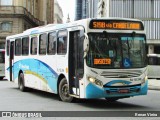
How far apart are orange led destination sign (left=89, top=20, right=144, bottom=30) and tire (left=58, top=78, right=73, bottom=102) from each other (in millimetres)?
2615

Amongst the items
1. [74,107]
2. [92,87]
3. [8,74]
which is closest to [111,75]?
[92,87]

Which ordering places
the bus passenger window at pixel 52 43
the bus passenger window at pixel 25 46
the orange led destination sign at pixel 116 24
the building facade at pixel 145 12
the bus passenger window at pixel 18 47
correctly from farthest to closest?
the building facade at pixel 145 12, the bus passenger window at pixel 18 47, the bus passenger window at pixel 25 46, the bus passenger window at pixel 52 43, the orange led destination sign at pixel 116 24

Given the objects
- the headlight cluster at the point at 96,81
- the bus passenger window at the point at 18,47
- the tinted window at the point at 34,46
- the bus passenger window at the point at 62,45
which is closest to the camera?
the headlight cluster at the point at 96,81

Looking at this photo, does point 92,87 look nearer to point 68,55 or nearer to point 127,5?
point 68,55

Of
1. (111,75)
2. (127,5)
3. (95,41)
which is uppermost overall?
(127,5)

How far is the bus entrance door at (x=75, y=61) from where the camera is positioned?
14.5m

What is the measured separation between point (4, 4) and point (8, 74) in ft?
174

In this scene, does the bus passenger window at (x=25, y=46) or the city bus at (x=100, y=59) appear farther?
the bus passenger window at (x=25, y=46)

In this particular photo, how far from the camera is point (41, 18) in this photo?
105062mm

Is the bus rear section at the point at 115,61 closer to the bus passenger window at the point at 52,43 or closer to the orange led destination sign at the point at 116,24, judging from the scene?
the orange led destination sign at the point at 116,24

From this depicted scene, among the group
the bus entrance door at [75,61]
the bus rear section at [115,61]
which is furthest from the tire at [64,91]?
the bus rear section at [115,61]

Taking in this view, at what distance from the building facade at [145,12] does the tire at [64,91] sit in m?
59.2

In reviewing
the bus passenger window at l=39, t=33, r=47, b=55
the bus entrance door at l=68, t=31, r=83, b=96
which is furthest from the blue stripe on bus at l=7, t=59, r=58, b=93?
the bus entrance door at l=68, t=31, r=83, b=96

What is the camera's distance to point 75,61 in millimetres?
14891
